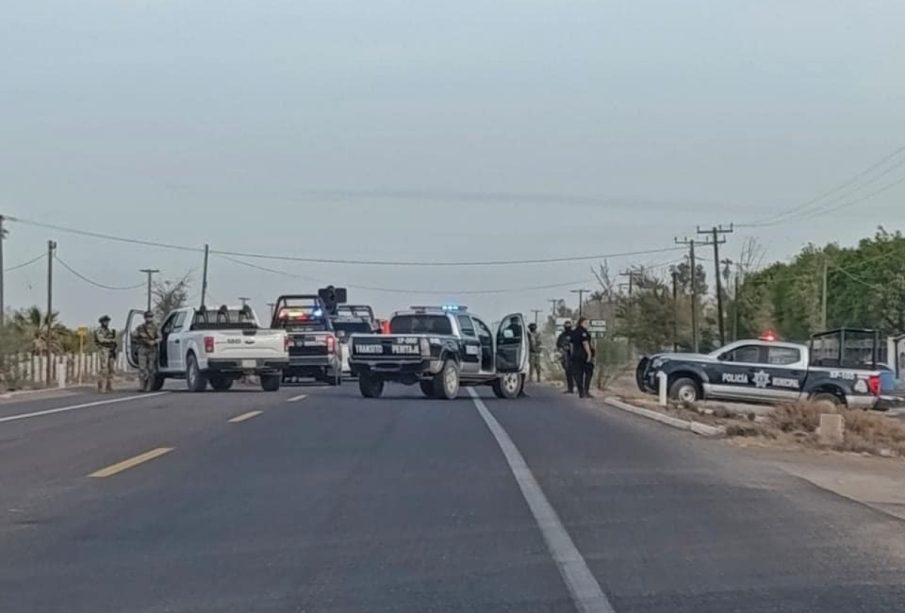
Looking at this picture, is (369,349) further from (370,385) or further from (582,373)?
(582,373)

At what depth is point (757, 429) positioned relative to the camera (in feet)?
72.0

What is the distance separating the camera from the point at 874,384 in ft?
111

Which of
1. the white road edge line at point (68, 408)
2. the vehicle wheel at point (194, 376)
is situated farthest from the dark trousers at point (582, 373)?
the white road edge line at point (68, 408)

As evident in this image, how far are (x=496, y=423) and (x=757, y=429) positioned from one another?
12.7ft

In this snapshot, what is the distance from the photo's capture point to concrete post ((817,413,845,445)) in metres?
21.0

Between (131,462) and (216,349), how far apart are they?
58.8 feet

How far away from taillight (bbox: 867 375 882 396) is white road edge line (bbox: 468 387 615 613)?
1915 centimetres

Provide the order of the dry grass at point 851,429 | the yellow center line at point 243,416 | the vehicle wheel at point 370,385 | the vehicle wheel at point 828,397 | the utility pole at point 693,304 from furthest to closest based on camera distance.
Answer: the utility pole at point 693,304 → the vehicle wheel at point 828,397 → the vehicle wheel at point 370,385 → the yellow center line at point 243,416 → the dry grass at point 851,429

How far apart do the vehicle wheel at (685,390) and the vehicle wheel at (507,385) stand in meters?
3.94

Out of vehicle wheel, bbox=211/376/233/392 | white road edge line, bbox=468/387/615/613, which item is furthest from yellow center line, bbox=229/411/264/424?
vehicle wheel, bbox=211/376/233/392

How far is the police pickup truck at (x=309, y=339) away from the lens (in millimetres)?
39281

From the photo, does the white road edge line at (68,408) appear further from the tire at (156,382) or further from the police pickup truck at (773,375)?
the police pickup truck at (773,375)

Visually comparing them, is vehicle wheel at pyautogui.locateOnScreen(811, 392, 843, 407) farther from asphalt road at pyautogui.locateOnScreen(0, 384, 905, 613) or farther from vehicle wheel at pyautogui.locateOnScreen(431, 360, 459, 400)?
asphalt road at pyautogui.locateOnScreen(0, 384, 905, 613)

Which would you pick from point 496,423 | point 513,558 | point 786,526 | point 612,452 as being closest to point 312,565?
point 513,558
